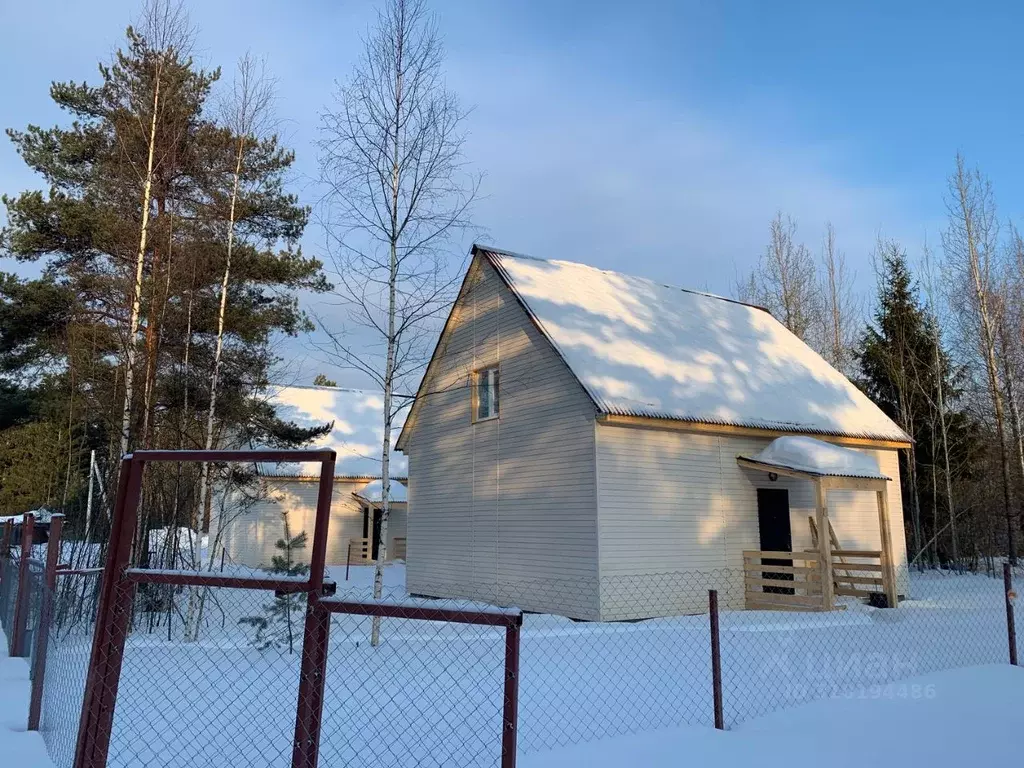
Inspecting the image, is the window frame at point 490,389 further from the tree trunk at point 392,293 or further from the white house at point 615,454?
the tree trunk at point 392,293

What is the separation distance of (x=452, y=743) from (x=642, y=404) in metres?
8.53

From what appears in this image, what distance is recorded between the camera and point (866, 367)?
27125 mm

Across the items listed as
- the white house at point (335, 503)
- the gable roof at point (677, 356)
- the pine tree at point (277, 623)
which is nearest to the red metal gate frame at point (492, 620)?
the pine tree at point (277, 623)

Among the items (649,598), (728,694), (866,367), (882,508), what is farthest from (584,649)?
(866,367)

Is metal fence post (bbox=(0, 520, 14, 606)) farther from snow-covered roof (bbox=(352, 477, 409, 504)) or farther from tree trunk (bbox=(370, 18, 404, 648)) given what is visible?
snow-covered roof (bbox=(352, 477, 409, 504))

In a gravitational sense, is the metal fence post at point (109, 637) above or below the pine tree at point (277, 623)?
above

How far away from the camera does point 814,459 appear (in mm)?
13523

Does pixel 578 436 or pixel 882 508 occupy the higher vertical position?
pixel 578 436

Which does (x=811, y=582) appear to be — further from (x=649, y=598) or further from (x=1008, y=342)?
(x=1008, y=342)

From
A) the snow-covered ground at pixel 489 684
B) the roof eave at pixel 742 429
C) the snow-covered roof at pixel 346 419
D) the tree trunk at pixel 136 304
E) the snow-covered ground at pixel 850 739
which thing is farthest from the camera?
the snow-covered roof at pixel 346 419

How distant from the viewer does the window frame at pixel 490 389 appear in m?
15.2

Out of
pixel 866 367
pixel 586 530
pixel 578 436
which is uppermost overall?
pixel 866 367

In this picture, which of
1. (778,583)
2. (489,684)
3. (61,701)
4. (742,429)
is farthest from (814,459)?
(61,701)

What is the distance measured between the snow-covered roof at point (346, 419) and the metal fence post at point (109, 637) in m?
23.5
